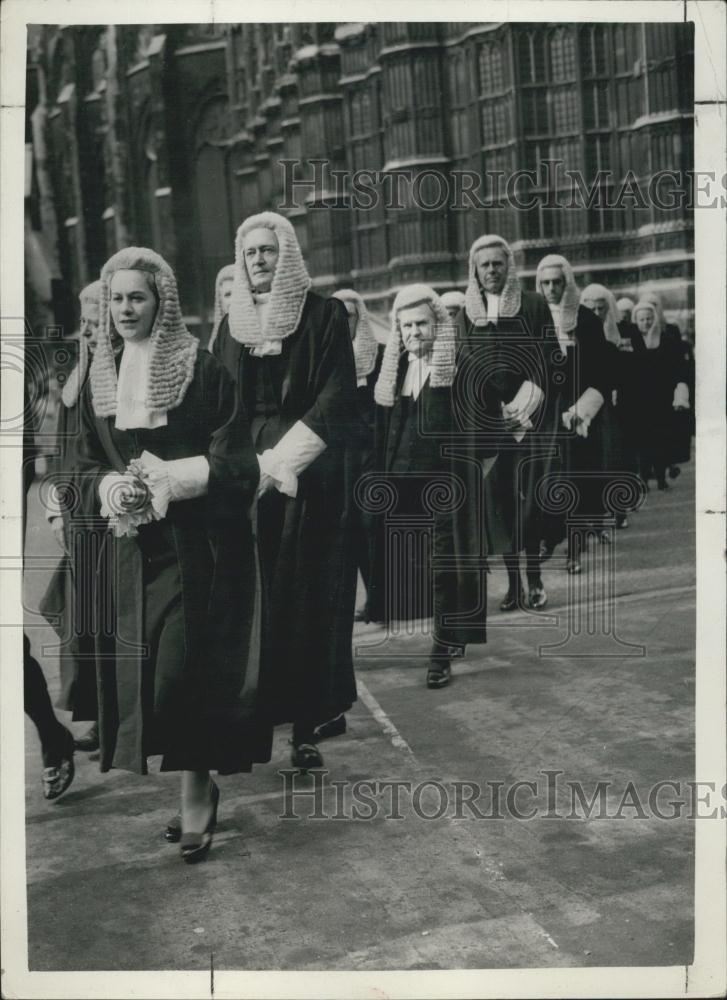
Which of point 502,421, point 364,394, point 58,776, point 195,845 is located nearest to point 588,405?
point 502,421

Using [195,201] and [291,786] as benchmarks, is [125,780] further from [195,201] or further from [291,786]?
[195,201]

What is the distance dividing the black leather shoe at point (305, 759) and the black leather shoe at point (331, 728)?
7 cm

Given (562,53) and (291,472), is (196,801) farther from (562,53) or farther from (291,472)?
(562,53)

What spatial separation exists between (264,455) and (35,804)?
1615 millimetres

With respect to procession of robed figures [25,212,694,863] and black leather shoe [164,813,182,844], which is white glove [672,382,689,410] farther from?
black leather shoe [164,813,182,844]

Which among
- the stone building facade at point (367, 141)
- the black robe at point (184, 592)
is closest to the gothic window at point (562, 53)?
the stone building facade at point (367, 141)

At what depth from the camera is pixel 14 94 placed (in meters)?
4.46

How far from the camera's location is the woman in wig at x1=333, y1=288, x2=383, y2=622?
15.5 feet

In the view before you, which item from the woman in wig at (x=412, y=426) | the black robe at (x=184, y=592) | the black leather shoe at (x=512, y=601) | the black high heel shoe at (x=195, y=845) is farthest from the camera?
the black leather shoe at (x=512, y=601)

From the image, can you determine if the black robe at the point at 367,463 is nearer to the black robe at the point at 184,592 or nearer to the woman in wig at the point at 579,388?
the black robe at the point at 184,592

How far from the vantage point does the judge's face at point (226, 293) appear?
4578mm

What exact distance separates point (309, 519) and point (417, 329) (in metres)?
0.90

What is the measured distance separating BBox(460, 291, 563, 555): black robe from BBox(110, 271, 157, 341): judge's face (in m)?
1.29

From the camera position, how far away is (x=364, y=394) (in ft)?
15.8
